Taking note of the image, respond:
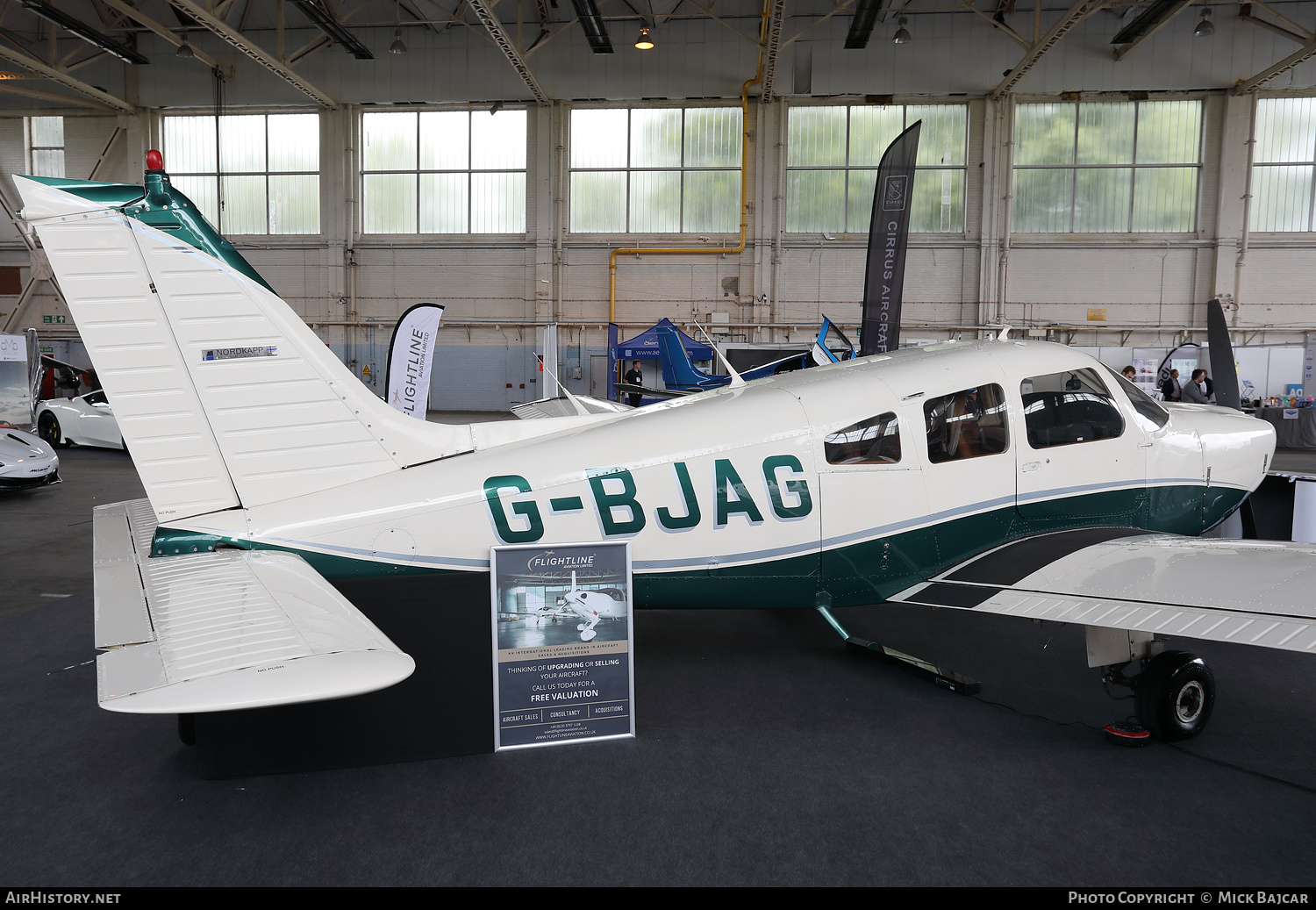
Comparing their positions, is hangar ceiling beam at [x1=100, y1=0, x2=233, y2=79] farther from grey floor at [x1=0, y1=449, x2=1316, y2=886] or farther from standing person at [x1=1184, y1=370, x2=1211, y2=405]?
standing person at [x1=1184, y1=370, x2=1211, y2=405]

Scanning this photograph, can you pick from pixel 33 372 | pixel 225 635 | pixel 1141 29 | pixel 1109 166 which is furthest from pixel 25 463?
pixel 1109 166

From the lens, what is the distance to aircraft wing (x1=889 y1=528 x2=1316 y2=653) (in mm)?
3111

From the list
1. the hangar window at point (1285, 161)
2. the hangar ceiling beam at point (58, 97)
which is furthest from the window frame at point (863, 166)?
the hangar ceiling beam at point (58, 97)

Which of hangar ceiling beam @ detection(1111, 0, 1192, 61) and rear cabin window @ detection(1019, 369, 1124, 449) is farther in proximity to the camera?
hangar ceiling beam @ detection(1111, 0, 1192, 61)

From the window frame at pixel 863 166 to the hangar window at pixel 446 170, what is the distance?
8.01m

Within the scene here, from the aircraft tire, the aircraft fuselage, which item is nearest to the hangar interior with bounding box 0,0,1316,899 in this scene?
the aircraft tire

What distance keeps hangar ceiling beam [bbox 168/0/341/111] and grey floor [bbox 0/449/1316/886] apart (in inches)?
649

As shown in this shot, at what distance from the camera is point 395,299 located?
24.5 metres

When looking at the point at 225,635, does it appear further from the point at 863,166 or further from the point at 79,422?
the point at 863,166

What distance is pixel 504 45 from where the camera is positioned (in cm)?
1848

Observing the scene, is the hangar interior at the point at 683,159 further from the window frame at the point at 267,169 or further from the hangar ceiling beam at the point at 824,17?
the hangar ceiling beam at the point at 824,17

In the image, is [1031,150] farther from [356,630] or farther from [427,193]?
[356,630]

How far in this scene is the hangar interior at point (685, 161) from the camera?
70.8ft

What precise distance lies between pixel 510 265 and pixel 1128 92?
18.4 m
